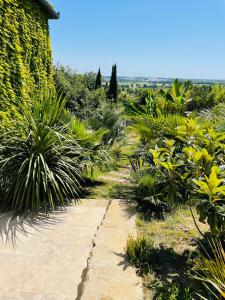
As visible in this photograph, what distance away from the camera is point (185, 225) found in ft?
15.4

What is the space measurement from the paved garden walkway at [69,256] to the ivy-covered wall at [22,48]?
2.54 metres

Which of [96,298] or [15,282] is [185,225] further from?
[15,282]

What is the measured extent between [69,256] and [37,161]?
1.74 metres

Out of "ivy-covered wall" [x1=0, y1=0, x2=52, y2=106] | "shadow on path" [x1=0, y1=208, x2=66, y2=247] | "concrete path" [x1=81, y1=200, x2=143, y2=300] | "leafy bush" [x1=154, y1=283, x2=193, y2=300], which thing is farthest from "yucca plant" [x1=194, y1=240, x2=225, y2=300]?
"ivy-covered wall" [x1=0, y1=0, x2=52, y2=106]

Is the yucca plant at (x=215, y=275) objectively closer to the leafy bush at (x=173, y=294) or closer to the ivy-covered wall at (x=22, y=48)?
the leafy bush at (x=173, y=294)

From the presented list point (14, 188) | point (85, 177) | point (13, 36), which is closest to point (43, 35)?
point (13, 36)

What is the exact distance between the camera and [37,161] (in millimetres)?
4863

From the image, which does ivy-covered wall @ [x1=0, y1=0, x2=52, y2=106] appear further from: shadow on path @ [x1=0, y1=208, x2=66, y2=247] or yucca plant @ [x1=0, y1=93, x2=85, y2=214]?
shadow on path @ [x1=0, y1=208, x2=66, y2=247]

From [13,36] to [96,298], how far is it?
5.21 metres

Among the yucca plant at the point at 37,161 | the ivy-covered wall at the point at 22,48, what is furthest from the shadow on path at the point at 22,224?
the ivy-covered wall at the point at 22,48

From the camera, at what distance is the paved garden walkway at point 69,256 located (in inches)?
119

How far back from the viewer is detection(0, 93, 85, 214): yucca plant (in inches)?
188

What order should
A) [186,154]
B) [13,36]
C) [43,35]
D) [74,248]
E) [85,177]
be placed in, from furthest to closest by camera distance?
[43,35]
[85,177]
[13,36]
[74,248]
[186,154]

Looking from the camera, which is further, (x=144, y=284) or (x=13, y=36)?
(x=13, y=36)
